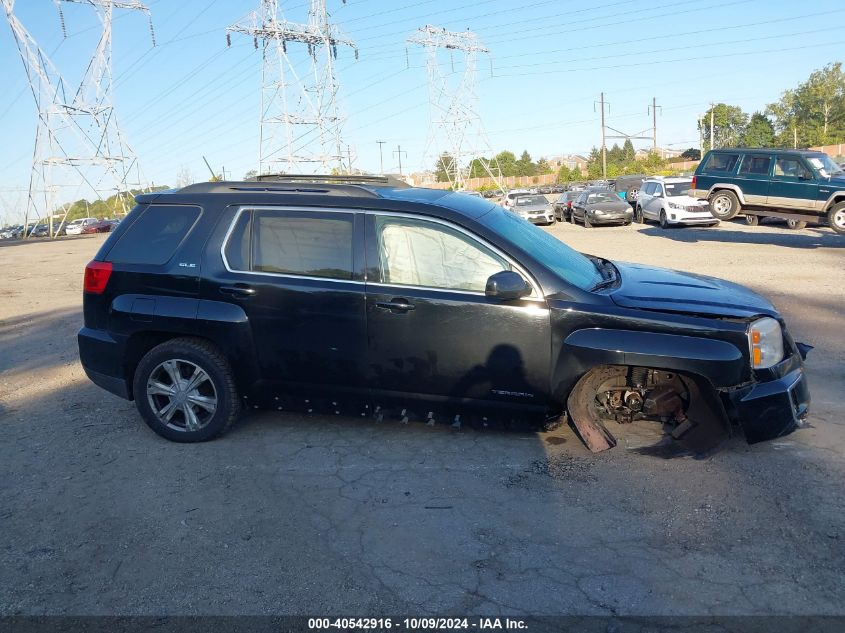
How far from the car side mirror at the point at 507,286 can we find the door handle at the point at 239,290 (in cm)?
164

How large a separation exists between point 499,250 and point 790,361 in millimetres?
1956

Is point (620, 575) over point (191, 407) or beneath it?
beneath

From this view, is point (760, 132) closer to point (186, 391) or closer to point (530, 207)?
point (530, 207)

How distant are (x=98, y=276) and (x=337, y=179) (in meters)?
1.93

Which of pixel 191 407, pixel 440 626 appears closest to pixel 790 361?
pixel 440 626

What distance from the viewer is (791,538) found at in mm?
3277

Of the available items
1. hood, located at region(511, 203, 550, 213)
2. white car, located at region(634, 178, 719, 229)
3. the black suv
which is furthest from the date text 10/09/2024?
hood, located at region(511, 203, 550, 213)

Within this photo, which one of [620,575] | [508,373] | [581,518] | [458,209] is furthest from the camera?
[458,209]

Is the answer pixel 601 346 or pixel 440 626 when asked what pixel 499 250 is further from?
pixel 440 626

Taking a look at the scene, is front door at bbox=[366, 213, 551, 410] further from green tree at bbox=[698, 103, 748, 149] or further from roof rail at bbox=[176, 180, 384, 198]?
green tree at bbox=[698, 103, 748, 149]

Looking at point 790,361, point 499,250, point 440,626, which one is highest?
point 499,250

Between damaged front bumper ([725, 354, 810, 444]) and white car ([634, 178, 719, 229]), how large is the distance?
743 inches

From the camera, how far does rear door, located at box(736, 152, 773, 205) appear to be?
18.0 meters

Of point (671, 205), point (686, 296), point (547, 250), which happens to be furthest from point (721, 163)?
point (686, 296)
